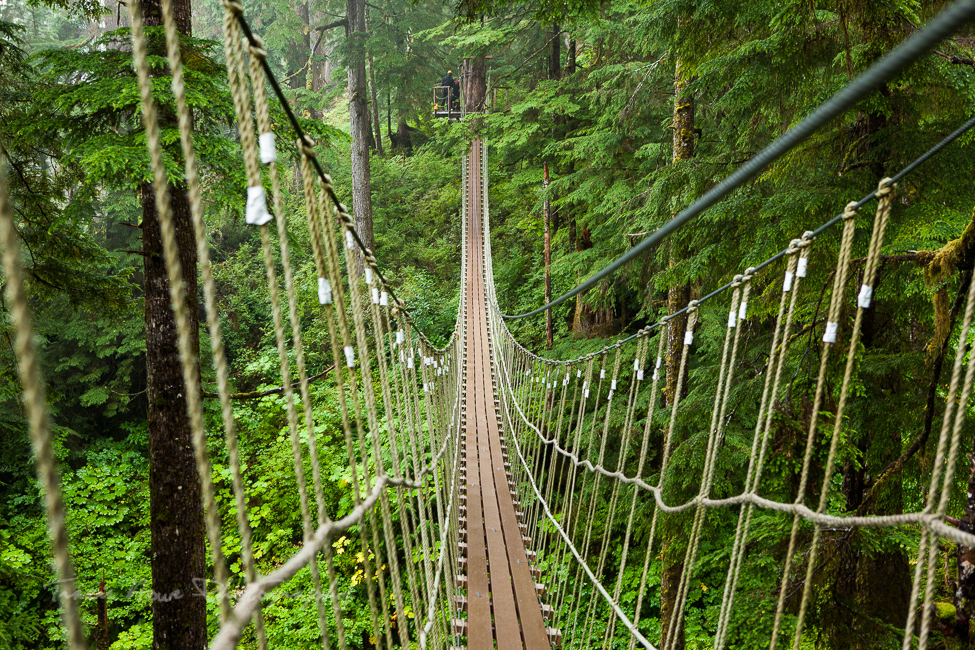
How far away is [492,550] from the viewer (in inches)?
134

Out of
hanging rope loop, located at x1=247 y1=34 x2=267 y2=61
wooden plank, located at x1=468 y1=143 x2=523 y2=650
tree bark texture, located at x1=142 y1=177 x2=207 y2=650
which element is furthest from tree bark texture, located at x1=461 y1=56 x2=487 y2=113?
hanging rope loop, located at x1=247 y1=34 x2=267 y2=61

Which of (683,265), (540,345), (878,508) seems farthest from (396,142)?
(878,508)

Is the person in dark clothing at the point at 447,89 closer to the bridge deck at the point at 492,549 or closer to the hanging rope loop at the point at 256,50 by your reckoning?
the bridge deck at the point at 492,549

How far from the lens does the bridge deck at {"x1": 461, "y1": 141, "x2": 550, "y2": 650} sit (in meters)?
2.74

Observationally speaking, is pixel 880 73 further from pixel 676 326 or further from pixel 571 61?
pixel 571 61

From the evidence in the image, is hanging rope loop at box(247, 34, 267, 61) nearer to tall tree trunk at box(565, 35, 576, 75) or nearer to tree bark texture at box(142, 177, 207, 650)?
tree bark texture at box(142, 177, 207, 650)

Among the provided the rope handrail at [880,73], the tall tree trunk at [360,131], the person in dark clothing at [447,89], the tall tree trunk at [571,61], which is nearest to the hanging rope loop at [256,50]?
the rope handrail at [880,73]

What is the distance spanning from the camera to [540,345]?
838cm

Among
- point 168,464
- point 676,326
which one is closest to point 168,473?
point 168,464

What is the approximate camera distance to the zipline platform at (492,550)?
9.04ft

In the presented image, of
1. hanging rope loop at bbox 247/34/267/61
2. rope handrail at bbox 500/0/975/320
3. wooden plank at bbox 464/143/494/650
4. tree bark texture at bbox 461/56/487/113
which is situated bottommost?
wooden plank at bbox 464/143/494/650

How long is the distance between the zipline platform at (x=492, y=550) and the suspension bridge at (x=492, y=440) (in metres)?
0.01

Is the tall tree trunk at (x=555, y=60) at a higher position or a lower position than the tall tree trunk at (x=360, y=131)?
higher

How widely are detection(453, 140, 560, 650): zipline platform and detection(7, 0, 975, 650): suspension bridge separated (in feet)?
0.04
